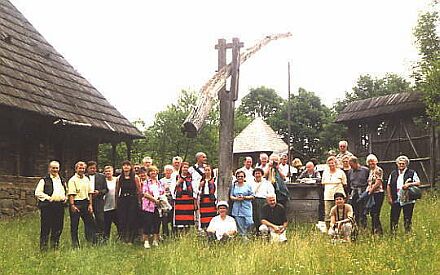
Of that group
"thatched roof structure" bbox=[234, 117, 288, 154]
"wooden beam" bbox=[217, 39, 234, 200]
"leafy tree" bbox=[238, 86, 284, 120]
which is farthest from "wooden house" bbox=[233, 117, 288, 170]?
"leafy tree" bbox=[238, 86, 284, 120]

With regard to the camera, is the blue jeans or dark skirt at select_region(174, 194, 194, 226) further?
dark skirt at select_region(174, 194, 194, 226)

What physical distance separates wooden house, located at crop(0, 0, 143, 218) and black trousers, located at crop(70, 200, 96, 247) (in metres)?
4.87

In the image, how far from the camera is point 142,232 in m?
9.87

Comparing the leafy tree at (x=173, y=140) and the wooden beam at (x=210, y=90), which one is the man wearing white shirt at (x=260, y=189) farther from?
the leafy tree at (x=173, y=140)

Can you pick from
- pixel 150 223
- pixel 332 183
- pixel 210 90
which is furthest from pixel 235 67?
pixel 150 223

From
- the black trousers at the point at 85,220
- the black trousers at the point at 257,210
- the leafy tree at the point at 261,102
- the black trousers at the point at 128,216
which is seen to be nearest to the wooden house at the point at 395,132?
the black trousers at the point at 257,210

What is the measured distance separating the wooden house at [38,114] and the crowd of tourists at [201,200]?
16.1ft

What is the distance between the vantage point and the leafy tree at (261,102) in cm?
5469

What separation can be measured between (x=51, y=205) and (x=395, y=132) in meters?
13.5

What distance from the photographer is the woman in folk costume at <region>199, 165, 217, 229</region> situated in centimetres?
977

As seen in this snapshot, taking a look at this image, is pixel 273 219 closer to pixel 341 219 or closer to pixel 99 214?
pixel 341 219

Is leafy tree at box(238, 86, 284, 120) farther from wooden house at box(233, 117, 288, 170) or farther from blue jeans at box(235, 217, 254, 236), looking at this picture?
blue jeans at box(235, 217, 254, 236)

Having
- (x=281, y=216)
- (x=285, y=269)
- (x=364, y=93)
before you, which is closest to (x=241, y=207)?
(x=281, y=216)

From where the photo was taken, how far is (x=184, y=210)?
9836 mm
